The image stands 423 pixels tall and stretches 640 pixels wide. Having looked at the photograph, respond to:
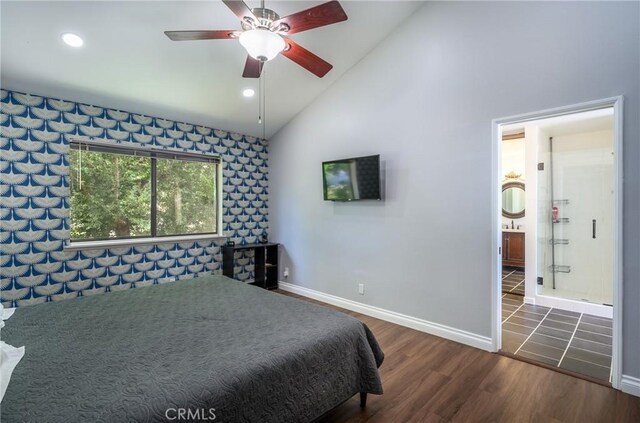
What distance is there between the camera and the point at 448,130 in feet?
10.1

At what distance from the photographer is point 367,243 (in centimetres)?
378

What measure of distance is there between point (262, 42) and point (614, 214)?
276 centimetres

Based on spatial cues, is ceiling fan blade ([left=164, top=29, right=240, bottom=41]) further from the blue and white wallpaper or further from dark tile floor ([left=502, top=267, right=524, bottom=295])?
dark tile floor ([left=502, top=267, right=524, bottom=295])

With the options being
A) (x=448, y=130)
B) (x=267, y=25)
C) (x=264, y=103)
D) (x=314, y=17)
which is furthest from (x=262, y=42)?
(x=264, y=103)

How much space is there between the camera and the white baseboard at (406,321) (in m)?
2.93

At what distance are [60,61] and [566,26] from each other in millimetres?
4316

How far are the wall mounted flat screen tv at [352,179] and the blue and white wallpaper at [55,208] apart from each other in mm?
1953

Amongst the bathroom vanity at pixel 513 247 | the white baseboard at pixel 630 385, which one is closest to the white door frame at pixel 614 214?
the white baseboard at pixel 630 385

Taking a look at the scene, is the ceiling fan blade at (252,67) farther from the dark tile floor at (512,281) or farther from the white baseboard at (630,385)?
the dark tile floor at (512,281)

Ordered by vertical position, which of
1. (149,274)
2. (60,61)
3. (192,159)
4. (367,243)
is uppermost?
(60,61)

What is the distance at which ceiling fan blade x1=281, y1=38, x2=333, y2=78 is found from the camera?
7.23 ft

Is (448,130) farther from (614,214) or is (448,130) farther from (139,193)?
(139,193)

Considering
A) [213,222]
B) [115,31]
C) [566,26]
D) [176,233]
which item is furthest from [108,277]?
[566,26]

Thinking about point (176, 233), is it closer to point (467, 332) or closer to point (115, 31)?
point (115, 31)
